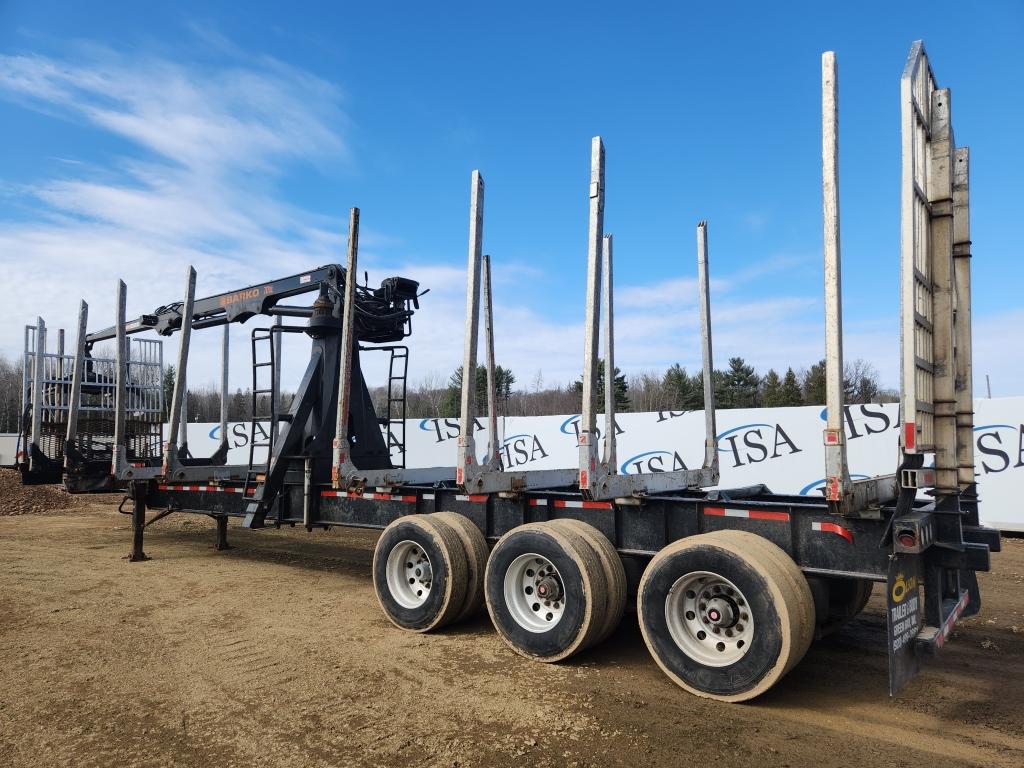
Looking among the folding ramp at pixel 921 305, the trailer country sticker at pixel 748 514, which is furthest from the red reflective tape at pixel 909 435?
the trailer country sticker at pixel 748 514

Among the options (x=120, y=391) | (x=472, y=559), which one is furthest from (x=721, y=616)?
(x=120, y=391)

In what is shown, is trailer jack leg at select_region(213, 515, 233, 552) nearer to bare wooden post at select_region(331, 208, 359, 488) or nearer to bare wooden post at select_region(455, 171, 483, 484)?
bare wooden post at select_region(331, 208, 359, 488)

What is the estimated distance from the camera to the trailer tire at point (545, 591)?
532 centimetres

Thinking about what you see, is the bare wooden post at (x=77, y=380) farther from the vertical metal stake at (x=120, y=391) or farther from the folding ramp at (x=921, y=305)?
the folding ramp at (x=921, y=305)

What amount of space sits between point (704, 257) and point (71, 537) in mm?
11975

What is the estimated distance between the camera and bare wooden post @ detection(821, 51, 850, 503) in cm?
433

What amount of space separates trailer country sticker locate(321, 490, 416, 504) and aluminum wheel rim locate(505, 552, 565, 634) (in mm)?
1675

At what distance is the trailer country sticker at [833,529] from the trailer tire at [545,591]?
159 centimetres

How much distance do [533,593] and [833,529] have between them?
237 cm

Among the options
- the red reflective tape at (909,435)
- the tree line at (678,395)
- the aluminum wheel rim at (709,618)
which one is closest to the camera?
the red reflective tape at (909,435)

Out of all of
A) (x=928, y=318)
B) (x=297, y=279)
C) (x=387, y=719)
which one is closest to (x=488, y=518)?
(x=387, y=719)

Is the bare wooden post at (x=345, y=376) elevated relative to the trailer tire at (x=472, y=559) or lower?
elevated

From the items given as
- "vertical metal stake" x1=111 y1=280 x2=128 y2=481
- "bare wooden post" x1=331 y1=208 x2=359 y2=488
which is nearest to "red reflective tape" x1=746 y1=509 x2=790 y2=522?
"bare wooden post" x1=331 y1=208 x2=359 y2=488

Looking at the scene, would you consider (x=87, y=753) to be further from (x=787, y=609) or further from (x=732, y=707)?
(x=787, y=609)
